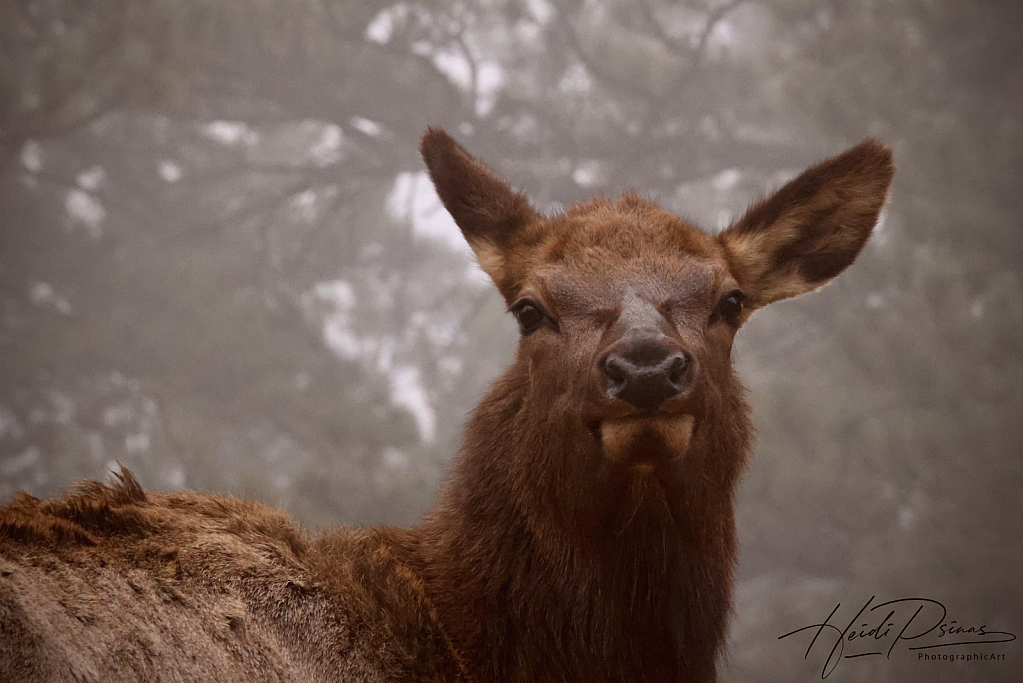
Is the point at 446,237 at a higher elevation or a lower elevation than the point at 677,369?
higher

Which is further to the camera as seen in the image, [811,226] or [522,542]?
[811,226]

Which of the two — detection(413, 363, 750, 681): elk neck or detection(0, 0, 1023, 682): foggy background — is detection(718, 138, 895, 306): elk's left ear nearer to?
detection(413, 363, 750, 681): elk neck

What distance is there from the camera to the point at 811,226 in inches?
123

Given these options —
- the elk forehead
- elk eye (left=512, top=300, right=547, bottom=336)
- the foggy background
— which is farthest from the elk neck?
the foggy background

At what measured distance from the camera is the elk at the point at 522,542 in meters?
2.20

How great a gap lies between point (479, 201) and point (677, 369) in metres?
1.14

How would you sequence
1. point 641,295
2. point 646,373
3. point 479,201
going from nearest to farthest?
point 646,373
point 641,295
point 479,201

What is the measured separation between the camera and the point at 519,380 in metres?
2.83

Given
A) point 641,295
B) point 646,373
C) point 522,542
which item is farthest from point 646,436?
point 522,542

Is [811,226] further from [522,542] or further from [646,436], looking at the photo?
[522,542]

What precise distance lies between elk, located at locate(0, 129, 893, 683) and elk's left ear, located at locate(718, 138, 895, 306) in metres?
0.03

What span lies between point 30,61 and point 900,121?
23.1 ft

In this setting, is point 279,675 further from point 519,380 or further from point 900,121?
point 900,121

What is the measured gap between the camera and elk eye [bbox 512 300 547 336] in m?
2.72
